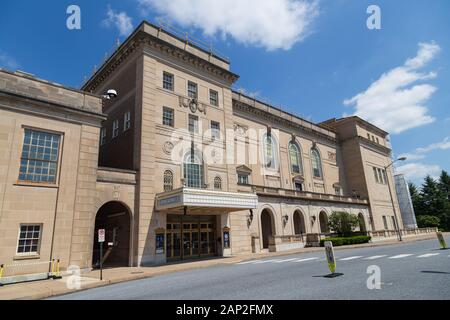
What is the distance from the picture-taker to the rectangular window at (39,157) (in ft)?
57.7

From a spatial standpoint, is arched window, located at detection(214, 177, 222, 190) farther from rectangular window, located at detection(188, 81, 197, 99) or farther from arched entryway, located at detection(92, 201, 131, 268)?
arched entryway, located at detection(92, 201, 131, 268)

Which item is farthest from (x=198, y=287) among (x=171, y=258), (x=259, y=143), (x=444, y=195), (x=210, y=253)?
(x=444, y=195)

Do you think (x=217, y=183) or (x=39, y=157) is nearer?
(x=39, y=157)

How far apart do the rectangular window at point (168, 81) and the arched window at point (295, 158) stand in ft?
67.6

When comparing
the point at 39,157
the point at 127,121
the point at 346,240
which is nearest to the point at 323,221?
the point at 346,240

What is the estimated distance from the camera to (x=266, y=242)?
34.9m

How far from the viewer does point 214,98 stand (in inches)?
1220

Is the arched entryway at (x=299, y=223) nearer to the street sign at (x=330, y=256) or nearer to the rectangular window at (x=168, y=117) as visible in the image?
the rectangular window at (x=168, y=117)

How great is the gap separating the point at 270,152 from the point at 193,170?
48.2 ft

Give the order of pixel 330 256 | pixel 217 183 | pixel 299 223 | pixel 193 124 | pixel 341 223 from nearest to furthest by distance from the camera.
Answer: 1. pixel 330 256
2. pixel 193 124
3. pixel 217 183
4. pixel 341 223
5. pixel 299 223

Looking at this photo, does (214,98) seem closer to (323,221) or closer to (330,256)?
(330,256)

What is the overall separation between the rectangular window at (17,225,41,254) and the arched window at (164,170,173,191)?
378 inches

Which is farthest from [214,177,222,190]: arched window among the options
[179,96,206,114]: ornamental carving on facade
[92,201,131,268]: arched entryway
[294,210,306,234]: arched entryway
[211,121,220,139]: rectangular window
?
[294,210,306,234]: arched entryway
